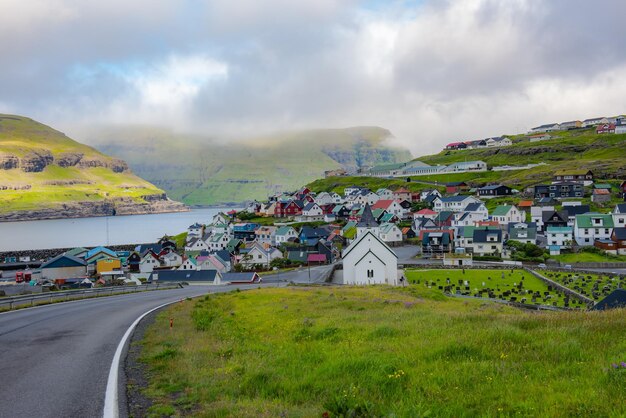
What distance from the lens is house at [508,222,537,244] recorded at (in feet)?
279

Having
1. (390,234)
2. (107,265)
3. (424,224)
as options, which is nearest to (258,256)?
(390,234)

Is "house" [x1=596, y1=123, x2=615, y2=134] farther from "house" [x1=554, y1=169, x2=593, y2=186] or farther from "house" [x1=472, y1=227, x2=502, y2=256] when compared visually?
"house" [x1=472, y1=227, x2=502, y2=256]

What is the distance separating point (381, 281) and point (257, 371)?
163 feet

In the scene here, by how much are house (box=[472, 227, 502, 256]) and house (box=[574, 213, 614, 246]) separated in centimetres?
1471

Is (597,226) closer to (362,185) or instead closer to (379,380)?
(379,380)

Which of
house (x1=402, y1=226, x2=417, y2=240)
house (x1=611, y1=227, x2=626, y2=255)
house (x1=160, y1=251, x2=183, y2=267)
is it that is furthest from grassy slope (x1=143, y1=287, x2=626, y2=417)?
house (x1=402, y1=226, x2=417, y2=240)

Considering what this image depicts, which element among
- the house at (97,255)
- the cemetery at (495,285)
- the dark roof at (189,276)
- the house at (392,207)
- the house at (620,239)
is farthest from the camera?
the house at (392,207)

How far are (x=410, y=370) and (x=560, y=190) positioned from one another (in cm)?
12347

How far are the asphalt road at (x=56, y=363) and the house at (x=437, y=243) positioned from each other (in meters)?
74.3

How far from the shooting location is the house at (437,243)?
287 feet

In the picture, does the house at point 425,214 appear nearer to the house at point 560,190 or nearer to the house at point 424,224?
the house at point 424,224

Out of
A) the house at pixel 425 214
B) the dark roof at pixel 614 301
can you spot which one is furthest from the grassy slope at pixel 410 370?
the house at pixel 425 214

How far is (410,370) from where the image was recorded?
316 inches

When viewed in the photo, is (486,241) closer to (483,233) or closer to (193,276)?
(483,233)
